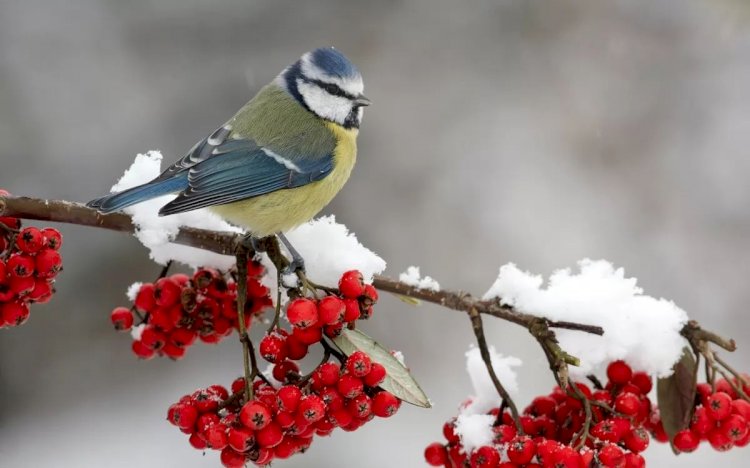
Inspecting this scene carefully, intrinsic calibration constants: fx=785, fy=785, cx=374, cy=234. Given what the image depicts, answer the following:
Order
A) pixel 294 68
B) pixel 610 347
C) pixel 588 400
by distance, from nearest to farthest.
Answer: pixel 588 400
pixel 610 347
pixel 294 68

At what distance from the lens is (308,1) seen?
4.78 metres

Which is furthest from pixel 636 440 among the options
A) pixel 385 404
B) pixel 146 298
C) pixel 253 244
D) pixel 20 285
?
pixel 20 285

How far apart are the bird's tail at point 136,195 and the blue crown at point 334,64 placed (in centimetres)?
58

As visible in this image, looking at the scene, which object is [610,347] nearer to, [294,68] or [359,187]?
[294,68]

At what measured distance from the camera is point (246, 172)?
2.31 m

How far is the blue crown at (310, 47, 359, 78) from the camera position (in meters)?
2.36

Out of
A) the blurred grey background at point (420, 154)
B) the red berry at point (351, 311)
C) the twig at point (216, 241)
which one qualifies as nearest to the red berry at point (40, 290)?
the twig at point (216, 241)

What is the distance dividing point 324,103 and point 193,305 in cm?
94

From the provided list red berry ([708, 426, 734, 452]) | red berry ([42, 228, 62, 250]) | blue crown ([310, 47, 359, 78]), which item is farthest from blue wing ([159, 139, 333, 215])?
red berry ([708, 426, 734, 452])

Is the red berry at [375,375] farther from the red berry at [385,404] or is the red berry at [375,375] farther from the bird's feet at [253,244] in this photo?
the bird's feet at [253,244]

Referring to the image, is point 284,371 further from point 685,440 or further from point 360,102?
point 360,102

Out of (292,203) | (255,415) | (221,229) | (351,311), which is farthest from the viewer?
(292,203)

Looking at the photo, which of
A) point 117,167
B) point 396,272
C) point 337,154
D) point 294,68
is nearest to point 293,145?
point 337,154

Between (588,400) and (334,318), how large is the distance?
0.56 meters
